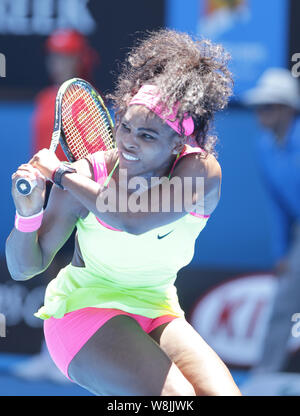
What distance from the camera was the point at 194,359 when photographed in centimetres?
306

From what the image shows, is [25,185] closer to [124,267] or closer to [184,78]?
[124,267]

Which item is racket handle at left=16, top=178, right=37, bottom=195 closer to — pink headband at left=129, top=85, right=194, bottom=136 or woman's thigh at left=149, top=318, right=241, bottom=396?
pink headband at left=129, top=85, right=194, bottom=136

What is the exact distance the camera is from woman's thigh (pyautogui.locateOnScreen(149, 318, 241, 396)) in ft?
9.81

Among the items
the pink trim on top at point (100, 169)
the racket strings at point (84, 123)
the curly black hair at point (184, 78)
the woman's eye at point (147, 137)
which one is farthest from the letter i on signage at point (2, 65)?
the woman's eye at point (147, 137)

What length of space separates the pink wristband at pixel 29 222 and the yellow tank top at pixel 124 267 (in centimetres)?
18

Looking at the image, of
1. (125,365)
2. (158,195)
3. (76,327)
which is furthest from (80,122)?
(125,365)

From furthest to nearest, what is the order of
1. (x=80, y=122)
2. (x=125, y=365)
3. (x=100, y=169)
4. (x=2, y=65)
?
(x=2, y=65), (x=80, y=122), (x=100, y=169), (x=125, y=365)

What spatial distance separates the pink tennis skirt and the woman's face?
516 millimetres

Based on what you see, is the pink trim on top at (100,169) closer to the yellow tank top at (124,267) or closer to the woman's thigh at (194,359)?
the yellow tank top at (124,267)

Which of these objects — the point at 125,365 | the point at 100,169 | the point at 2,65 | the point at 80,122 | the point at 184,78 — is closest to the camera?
the point at 125,365

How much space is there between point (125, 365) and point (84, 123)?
1051 mm

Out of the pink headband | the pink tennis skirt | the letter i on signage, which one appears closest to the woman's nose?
the pink headband
